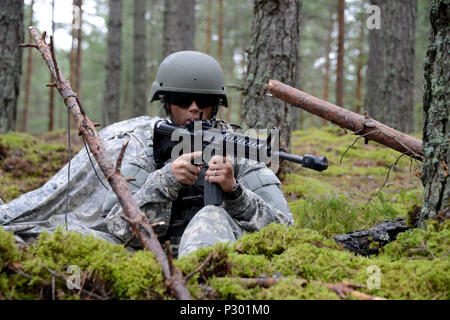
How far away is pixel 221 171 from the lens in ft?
9.63

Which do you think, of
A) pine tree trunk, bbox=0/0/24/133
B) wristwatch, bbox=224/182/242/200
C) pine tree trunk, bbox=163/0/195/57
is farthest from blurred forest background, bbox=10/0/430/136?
wristwatch, bbox=224/182/242/200

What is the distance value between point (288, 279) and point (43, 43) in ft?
8.61

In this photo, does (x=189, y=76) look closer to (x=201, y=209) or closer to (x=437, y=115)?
(x=201, y=209)

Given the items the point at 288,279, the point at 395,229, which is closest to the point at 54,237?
the point at 288,279

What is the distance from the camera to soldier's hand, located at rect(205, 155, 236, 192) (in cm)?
294

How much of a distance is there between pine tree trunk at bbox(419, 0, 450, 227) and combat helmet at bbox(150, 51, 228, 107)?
1979mm

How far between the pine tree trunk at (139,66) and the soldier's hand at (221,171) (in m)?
11.2

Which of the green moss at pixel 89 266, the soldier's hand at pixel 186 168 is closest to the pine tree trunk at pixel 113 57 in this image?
the soldier's hand at pixel 186 168

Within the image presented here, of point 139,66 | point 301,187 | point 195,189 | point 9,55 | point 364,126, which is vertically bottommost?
point 301,187

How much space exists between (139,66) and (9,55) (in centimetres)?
714

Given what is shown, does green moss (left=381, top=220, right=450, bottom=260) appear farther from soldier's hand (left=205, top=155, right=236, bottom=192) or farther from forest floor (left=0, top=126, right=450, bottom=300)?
soldier's hand (left=205, top=155, right=236, bottom=192)

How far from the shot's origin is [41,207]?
444 centimetres

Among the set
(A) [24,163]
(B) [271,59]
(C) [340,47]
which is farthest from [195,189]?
(C) [340,47]

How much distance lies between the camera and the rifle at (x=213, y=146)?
110 inches
